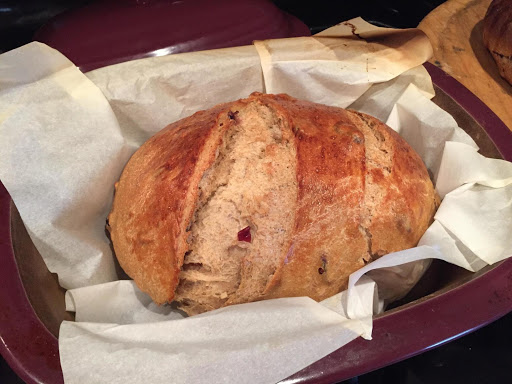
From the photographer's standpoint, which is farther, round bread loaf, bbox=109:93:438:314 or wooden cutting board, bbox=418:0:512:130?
wooden cutting board, bbox=418:0:512:130

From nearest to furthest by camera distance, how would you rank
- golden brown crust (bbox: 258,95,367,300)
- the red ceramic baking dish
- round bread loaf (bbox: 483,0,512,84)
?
1. the red ceramic baking dish
2. golden brown crust (bbox: 258,95,367,300)
3. round bread loaf (bbox: 483,0,512,84)

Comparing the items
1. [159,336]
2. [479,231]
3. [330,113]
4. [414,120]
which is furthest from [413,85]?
[159,336]

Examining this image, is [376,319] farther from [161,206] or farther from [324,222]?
[161,206]

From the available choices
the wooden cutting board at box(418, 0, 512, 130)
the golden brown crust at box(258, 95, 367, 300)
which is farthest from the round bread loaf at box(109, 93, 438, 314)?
the wooden cutting board at box(418, 0, 512, 130)

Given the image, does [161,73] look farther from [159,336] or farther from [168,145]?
[159,336]

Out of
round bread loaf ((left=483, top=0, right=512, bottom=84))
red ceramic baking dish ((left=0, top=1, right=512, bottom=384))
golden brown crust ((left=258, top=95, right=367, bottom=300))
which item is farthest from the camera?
round bread loaf ((left=483, top=0, right=512, bottom=84))

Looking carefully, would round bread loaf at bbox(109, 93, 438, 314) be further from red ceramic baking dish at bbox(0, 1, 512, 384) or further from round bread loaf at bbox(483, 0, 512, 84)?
round bread loaf at bbox(483, 0, 512, 84)
